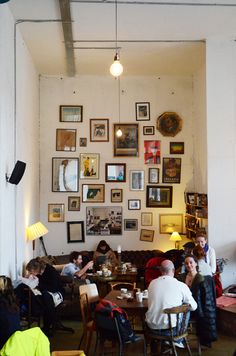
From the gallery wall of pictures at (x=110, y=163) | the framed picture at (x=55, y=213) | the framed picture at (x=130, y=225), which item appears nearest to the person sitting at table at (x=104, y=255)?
the gallery wall of pictures at (x=110, y=163)

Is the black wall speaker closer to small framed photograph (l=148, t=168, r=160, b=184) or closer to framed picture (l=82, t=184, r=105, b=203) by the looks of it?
framed picture (l=82, t=184, r=105, b=203)

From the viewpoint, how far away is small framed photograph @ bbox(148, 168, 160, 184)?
11.0 m

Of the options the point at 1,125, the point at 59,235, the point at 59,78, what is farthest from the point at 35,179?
the point at 1,125

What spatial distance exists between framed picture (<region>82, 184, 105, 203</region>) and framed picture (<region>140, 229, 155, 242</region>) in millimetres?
1241

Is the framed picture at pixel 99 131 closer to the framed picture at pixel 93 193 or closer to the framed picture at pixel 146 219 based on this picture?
the framed picture at pixel 93 193

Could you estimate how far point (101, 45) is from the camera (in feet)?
29.0

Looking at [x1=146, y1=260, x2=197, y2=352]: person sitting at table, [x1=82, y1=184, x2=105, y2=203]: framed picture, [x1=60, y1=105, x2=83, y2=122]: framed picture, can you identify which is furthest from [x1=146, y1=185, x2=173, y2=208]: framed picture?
[x1=146, y1=260, x2=197, y2=352]: person sitting at table

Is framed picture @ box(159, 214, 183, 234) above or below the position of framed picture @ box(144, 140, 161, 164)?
below

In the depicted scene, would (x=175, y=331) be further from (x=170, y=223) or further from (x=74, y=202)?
(x=74, y=202)

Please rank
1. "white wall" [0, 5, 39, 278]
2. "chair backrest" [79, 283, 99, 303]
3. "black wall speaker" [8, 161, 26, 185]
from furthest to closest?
1. "black wall speaker" [8, 161, 26, 185]
2. "white wall" [0, 5, 39, 278]
3. "chair backrest" [79, 283, 99, 303]

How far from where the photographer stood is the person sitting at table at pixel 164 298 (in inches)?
201

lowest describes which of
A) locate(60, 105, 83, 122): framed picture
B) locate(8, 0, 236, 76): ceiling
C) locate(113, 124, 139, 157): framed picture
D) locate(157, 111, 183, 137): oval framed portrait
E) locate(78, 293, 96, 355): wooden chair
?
locate(78, 293, 96, 355): wooden chair

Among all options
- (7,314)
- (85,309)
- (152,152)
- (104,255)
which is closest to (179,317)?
(85,309)

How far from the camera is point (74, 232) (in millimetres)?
10867
